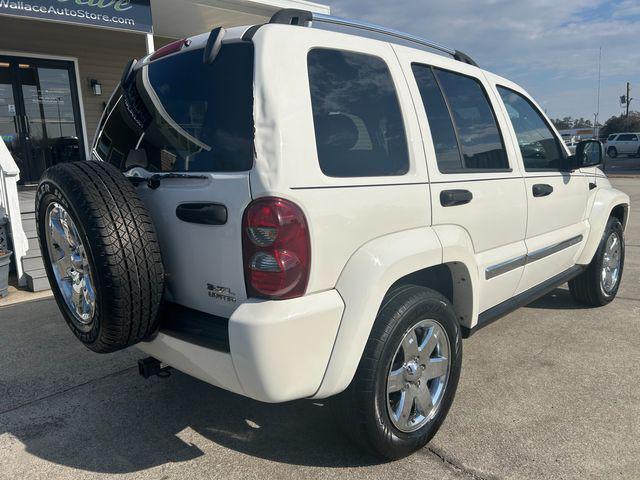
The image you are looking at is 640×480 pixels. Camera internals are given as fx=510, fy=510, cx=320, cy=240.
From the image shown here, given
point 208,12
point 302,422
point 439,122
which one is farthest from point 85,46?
point 302,422

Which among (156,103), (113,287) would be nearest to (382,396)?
(113,287)

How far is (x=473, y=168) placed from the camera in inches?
116

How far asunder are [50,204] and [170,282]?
2.38ft

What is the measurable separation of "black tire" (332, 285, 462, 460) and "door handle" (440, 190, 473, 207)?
477mm

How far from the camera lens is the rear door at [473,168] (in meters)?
2.66

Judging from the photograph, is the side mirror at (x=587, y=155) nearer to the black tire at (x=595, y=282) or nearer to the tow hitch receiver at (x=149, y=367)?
the black tire at (x=595, y=282)

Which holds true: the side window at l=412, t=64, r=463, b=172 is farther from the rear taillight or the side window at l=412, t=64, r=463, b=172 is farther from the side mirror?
the side mirror

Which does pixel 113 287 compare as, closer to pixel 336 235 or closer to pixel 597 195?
pixel 336 235

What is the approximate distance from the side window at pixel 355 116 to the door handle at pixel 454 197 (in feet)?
0.96

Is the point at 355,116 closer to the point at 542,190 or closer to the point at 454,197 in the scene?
the point at 454,197

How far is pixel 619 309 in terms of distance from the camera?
4.76m

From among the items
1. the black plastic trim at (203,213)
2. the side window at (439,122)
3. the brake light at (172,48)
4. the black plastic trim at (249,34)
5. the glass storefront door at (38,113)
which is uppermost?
the glass storefront door at (38,113)

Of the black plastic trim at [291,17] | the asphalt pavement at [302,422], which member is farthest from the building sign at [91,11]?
the black plastic trim at [291,17]

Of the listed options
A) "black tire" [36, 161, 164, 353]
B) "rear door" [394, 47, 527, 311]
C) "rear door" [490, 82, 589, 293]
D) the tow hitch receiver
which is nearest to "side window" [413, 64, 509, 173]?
"rear door" [394, 47, 527, 311]
